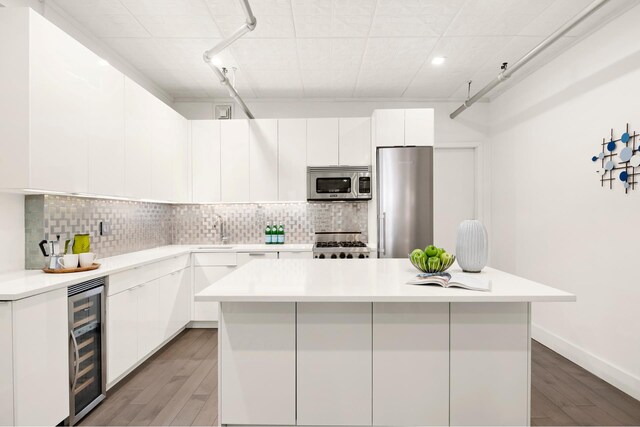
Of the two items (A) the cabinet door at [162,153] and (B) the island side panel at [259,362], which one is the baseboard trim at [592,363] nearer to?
(B) the island side panel at [259,362]

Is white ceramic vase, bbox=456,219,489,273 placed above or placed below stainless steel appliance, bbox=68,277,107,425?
above

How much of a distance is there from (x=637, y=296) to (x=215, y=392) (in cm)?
319

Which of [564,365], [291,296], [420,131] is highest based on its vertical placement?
[420,131]

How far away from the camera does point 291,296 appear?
1673 millimetres

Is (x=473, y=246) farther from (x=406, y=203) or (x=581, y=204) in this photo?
Result: (x=406, y=203)

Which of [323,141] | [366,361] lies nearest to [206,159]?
[323,141]

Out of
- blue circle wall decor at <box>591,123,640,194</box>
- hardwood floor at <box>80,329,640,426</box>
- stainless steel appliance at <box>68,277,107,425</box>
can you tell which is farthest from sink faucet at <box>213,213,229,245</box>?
blue circle wall decor at <box>591,123,640,194</box>

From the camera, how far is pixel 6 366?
5.95 feet

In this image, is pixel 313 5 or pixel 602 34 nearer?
pixel 313 5

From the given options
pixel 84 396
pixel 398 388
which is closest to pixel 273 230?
pixel 84 396

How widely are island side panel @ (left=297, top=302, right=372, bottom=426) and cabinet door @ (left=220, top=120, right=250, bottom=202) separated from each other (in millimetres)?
2907

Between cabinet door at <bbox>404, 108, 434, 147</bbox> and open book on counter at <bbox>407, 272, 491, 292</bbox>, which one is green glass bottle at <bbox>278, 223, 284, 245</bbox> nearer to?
cabinet door at <bbox>404, 108, 434, 147</bbox>

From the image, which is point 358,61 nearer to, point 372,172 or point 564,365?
point 372,172

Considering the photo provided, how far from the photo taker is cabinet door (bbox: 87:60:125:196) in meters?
2.64
